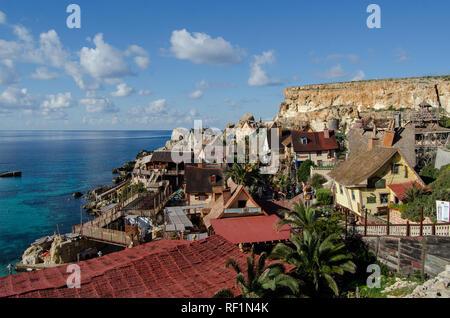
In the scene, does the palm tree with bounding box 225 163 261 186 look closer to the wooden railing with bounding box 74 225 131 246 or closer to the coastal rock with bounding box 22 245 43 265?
the wooden railing with bounding box 74 225 131 246

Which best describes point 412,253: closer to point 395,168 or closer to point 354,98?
point 395,168

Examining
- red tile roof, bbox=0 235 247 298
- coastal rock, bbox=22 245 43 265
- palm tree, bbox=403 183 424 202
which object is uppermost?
palm tree, bbox=403 183 424 202

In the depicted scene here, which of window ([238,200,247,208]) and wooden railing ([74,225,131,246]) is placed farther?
wooden railing ([74,225,131,246])

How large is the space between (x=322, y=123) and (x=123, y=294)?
76.4m

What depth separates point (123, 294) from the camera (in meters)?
15.8

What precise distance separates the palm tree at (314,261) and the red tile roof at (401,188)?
11604 mm

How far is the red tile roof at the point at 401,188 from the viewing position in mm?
28219

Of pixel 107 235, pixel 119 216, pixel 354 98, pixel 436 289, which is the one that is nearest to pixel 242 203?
pixel 107 235

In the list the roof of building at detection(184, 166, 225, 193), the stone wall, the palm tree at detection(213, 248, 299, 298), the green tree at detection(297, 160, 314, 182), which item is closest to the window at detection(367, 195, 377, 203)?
the stone wall

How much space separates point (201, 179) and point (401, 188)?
22.8 m

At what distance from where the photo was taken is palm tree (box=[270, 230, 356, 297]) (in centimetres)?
1891

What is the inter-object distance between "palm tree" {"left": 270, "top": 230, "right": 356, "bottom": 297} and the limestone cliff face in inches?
2609

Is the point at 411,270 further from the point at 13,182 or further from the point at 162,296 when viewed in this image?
the point at 13,182
